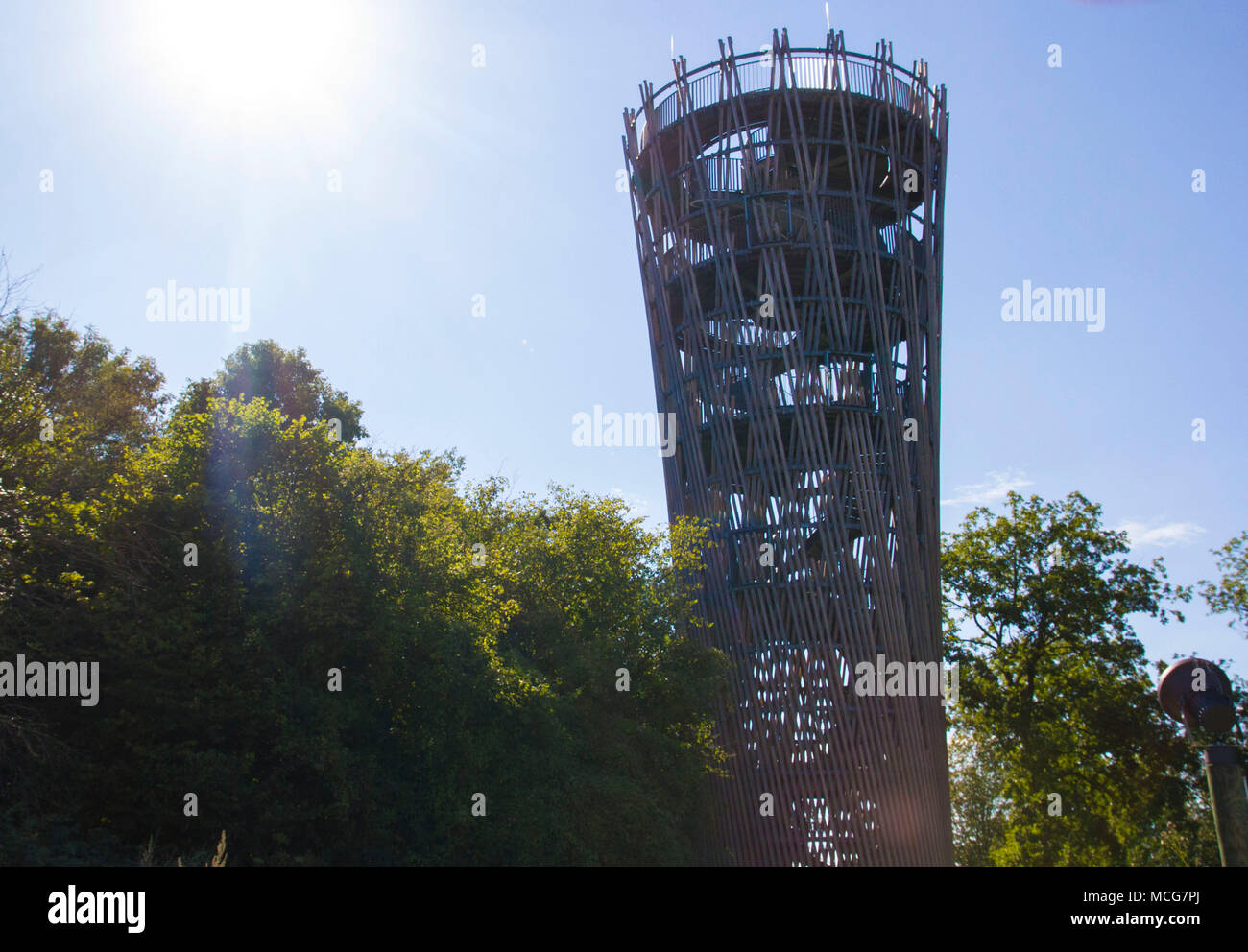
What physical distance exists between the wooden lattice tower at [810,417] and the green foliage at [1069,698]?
4.30 meters

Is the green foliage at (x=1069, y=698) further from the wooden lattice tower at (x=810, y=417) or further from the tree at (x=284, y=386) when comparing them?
the tree at (x=284, y=386)

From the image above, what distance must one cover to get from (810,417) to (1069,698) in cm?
978

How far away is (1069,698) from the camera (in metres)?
21.8

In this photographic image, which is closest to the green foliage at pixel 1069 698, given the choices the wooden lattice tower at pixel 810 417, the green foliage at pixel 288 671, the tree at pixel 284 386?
the wooden lattice tower at pixel 810 417

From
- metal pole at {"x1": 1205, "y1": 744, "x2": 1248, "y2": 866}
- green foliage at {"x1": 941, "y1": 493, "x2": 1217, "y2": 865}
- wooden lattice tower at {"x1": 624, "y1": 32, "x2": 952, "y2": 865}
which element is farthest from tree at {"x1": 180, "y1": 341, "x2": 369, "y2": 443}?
metal pole at {"x1": 1205, "y1": 744, "x2": 1248, "y2": 866}

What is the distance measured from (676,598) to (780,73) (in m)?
11.4

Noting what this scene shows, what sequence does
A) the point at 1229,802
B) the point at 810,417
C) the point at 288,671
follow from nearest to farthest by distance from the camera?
1. the point at 1229,802
2. the point at 288,671
3. the point at 810,417

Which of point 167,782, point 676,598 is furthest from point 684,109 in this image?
point 167,782

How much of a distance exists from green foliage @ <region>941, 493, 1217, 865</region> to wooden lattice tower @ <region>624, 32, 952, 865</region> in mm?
4300

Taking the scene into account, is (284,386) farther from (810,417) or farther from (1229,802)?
(1229,802)

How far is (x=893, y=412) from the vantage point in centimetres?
1938

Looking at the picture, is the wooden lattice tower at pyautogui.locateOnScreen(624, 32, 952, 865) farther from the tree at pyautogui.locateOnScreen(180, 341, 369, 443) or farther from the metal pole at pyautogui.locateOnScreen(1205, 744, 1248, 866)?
the metal pole at pyautogui.locateOnScreen(1205, 744, 1248, 866)

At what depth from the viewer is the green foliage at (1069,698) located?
67.2 feet

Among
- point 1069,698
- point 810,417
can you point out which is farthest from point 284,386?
point 1069,698
